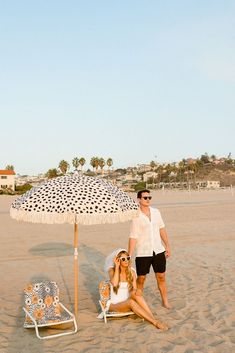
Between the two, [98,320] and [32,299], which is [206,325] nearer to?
[98,320]

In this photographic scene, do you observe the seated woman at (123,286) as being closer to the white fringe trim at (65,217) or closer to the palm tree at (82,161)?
Result: the white fringe trim at (65,217)

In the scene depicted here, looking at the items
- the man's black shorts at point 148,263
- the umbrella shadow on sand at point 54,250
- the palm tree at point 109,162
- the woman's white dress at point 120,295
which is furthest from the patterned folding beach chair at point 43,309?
the palm tree at point 109,162

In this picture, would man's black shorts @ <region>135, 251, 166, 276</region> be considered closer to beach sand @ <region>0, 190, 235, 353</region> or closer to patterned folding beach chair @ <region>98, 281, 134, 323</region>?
patterned folding beach chair @ <region>98, 281, 134, 323</region>

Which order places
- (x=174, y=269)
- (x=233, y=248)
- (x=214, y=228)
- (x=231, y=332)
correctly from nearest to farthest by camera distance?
(x=231, y=332), (x=174, y=269), (x=233, y=248), (x=214, y=228)

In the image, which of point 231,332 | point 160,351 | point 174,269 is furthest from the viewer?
point 174,269

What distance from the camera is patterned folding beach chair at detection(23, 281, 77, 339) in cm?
580

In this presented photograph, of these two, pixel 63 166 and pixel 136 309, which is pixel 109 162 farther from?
pixel 136 309

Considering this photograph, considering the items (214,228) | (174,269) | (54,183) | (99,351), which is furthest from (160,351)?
(214,228)

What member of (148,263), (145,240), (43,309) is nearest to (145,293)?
(148,263)

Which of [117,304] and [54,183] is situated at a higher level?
[54,183]

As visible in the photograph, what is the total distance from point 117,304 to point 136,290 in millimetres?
353

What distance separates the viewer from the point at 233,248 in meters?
12.4

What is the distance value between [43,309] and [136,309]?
126cm

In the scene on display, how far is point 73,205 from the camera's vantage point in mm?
5496
